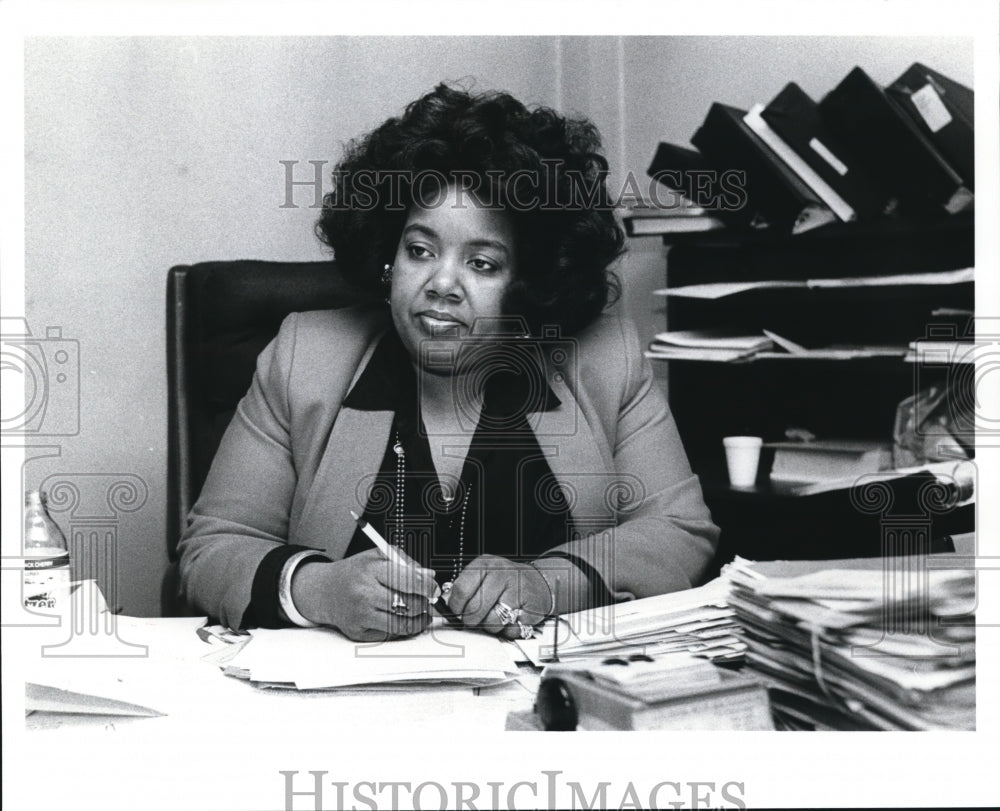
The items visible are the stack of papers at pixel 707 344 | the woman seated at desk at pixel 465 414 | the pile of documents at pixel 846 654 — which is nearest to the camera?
the pile of documents at pixel 846 654

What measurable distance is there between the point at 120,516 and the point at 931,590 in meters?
0.85

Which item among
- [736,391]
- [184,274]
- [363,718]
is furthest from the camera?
[736,391]

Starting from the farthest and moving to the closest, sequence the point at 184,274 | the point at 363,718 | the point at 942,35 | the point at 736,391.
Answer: the point at 736,391 < the point at 184,274 < the point at 942,35 < the point at 363,718

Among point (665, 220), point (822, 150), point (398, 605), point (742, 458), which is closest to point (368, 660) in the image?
point (398, 605)

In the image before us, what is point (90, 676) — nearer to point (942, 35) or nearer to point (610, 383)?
point (610, 383)

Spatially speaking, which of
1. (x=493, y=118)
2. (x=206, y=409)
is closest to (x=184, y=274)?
(x=206, y=409)

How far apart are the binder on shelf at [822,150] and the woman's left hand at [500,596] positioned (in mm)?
664

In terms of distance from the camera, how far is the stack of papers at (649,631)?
0.86 metres

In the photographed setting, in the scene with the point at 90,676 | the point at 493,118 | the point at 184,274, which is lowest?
the point at 90,676

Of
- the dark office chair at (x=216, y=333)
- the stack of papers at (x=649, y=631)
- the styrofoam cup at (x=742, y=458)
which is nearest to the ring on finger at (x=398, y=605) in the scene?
the stack of papers at (x=649, y=631)

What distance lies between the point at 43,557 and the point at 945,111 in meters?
1.07

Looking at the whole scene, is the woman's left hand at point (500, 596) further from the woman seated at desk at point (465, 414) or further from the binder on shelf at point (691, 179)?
the binder on shelf at point (691, 179)

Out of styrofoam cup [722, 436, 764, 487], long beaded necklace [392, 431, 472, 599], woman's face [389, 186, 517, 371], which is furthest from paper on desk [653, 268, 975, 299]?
long beaded necklace [392, 431, 472, 599]

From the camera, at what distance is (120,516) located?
104 centimetres
